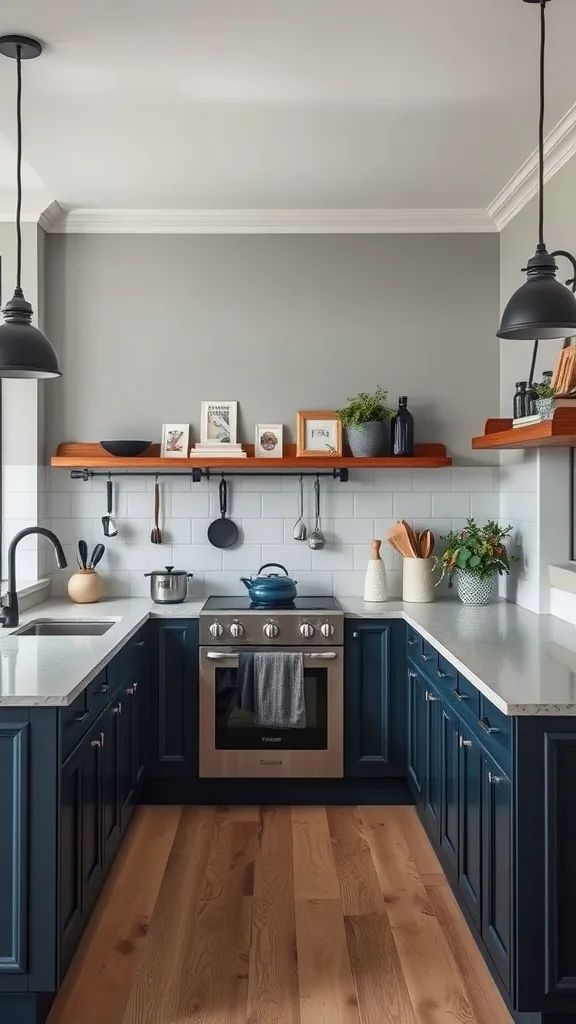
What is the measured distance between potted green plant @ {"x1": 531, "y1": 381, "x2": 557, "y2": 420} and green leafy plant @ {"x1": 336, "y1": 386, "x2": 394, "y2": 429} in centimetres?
95

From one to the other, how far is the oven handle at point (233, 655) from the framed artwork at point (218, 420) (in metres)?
1.11

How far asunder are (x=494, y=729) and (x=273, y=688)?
1.62m

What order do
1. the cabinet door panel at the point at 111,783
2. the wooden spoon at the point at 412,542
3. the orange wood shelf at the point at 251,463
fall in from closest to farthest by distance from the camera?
the cabinet door panel at the point at 111,783, the orange wood shelf at the point at 251,463, the wooden spoon at the point at 412,542

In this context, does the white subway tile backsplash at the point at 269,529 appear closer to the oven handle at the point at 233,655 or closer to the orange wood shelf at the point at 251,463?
the orange wood shelf at the point at 251,463

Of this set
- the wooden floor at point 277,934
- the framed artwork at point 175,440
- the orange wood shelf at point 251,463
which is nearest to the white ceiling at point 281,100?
the framed artwork at point 175,440

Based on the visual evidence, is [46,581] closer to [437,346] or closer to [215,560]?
[215,560]

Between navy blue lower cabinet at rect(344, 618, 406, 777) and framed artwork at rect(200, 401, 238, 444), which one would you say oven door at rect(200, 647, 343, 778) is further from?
framed artwork at rect(200, 401, 238, 444)

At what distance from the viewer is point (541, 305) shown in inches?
97.1

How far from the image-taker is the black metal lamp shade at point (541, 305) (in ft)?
8.06

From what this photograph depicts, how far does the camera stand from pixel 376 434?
4.19 m

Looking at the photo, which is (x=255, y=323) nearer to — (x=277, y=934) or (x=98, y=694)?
→ (x=98, y=694)

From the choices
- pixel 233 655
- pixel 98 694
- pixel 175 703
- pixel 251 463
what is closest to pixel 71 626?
pixel 175 703

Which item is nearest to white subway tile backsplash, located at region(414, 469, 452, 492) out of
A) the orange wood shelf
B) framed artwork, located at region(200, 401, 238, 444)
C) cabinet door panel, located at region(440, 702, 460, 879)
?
the orange wood shelf

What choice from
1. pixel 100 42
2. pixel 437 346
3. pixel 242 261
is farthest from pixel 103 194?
pixel 437 346
